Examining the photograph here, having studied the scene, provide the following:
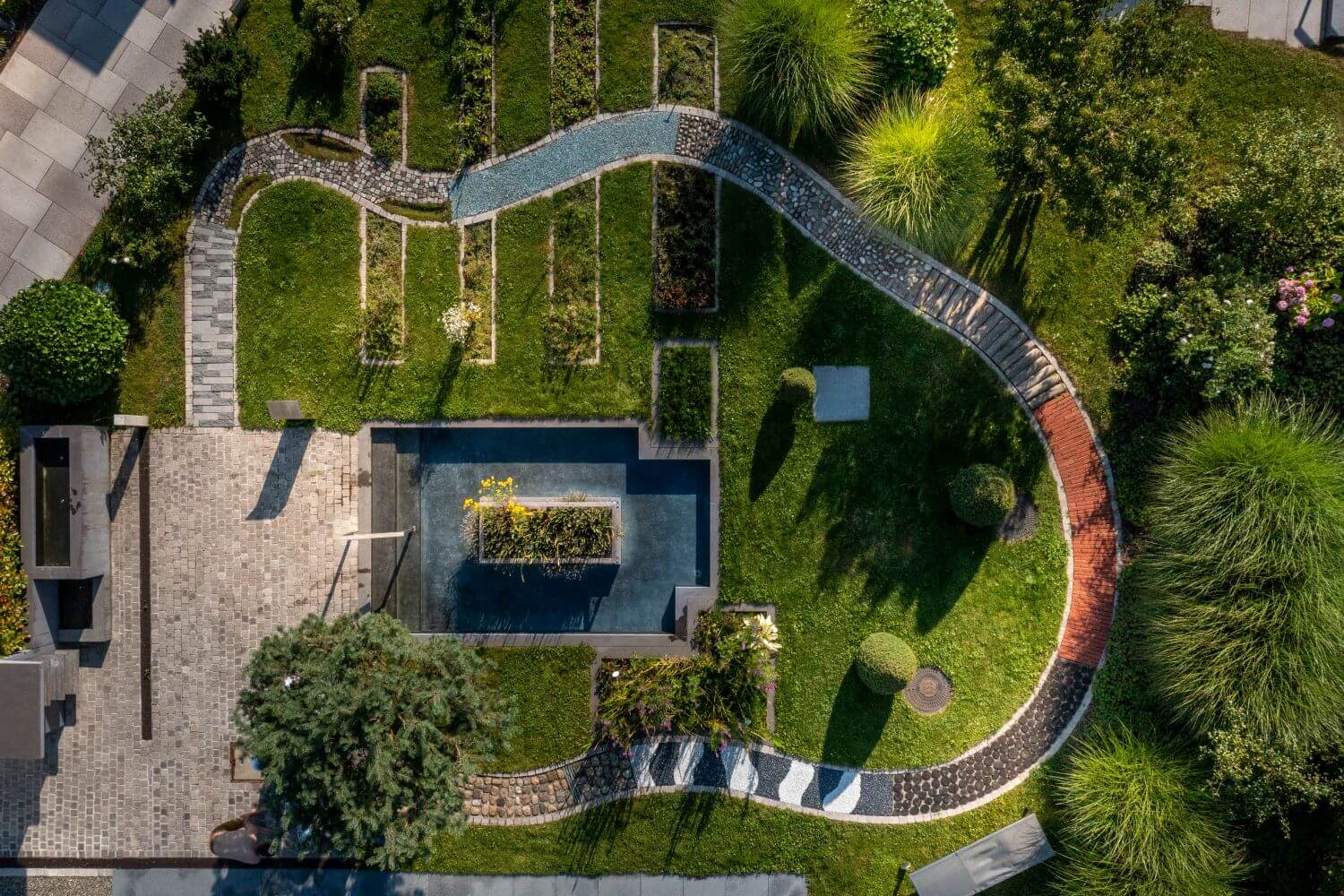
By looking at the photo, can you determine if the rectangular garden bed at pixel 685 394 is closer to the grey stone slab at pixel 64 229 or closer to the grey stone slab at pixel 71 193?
the grey stone slab at pixel 71 193

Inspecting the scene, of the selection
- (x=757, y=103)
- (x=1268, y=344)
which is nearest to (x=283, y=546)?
(x=757, y=103)

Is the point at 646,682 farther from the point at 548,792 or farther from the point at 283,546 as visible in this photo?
the point at 283,546

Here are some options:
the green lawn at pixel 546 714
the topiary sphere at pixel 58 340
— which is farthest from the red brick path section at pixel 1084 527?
the topiary sphere at pixel 58 340

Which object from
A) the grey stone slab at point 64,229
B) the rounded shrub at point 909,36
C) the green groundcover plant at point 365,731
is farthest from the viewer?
the grey stone slab at point 64,229

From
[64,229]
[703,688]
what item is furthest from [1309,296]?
[64,229]

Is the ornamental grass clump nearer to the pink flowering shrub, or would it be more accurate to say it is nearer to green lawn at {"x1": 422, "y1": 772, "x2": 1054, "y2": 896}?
green lawn at {"x1": 422, "y1": 772, "x2": 1054, "y2": 896}

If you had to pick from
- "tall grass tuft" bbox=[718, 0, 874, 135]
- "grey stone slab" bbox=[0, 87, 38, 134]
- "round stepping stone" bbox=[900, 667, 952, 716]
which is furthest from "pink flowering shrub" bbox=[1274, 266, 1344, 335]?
"grey stone slab" bbox=[0, 87, 38, 134]
